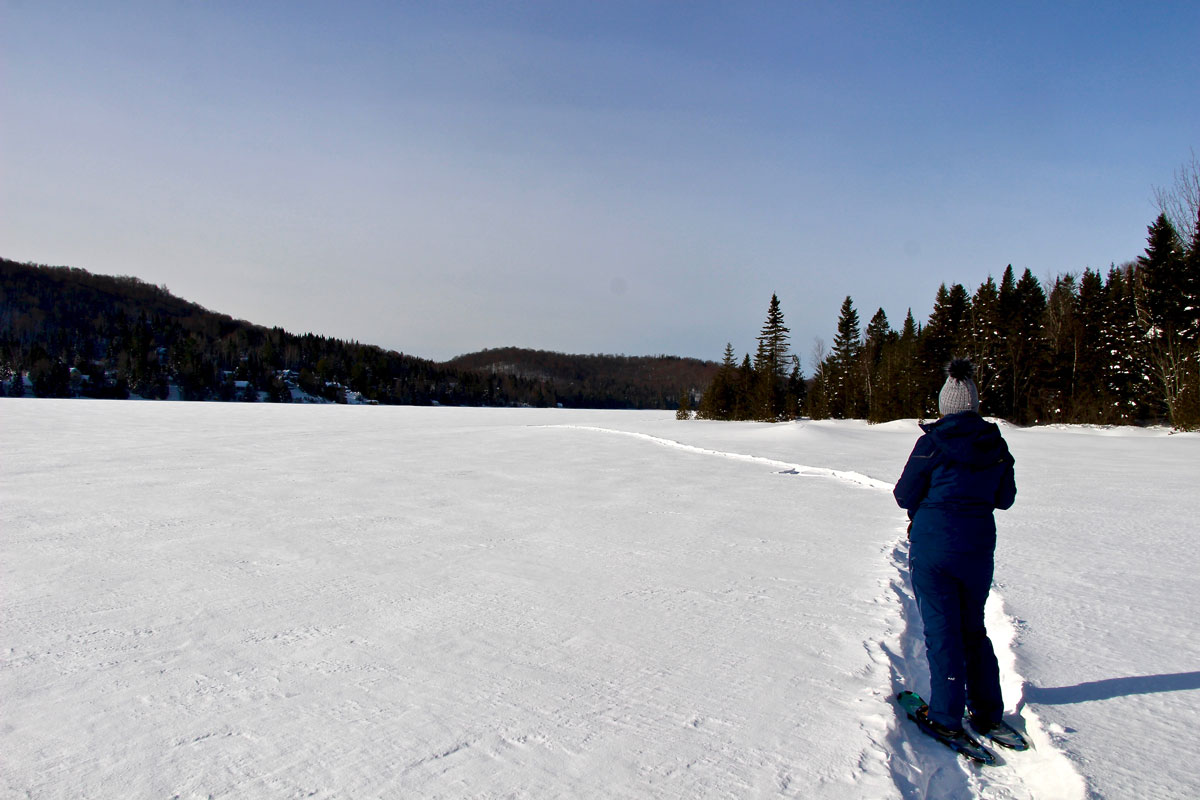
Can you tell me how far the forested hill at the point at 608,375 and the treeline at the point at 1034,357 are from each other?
5906 centimetres

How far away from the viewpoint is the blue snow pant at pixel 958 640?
2.96 metres

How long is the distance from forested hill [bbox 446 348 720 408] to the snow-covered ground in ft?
355

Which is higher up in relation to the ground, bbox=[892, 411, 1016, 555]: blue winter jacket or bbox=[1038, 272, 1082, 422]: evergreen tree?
bbox=[1038, 272, 1082, 422]: evergreen tree

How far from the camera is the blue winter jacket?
9.75 ft

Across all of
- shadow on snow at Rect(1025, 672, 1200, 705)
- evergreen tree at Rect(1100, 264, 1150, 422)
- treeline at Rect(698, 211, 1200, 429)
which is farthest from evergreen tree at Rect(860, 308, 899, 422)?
shadow on snow at Rect(1025, 672, 1200, 705)

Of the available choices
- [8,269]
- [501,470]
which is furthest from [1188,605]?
[8,269]

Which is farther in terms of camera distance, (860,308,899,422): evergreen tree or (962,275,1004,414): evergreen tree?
(860,308,899,422): evergreen tree

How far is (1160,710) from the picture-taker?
10.3ft

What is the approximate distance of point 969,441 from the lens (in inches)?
117

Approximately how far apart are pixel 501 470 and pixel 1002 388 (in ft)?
134

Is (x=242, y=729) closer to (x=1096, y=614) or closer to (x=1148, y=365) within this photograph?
(x=1096, y=614)

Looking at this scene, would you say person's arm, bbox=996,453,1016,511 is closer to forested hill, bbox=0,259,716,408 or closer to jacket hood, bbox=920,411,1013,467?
jacket hood, bbox=920,411,1013,467

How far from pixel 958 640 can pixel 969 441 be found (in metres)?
0.91

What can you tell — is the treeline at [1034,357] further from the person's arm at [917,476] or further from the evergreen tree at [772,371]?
the person's arm at [917,476]
